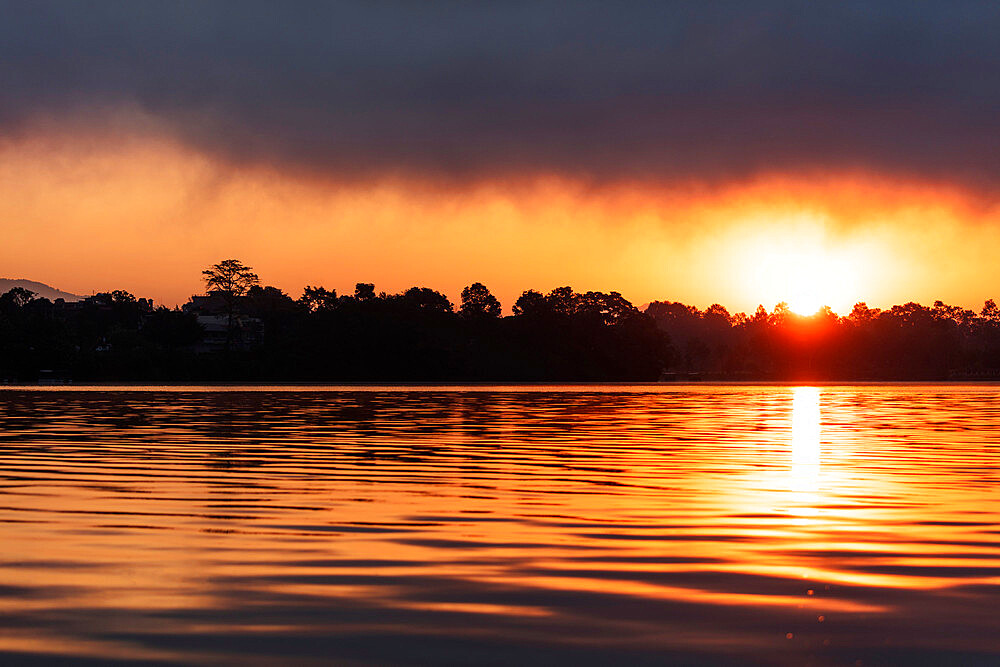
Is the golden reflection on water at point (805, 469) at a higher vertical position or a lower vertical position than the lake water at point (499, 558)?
lower

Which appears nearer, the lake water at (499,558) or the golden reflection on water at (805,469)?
the lake water at (499,558)

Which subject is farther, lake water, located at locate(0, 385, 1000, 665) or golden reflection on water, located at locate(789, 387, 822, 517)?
golden reflection on water, located at locate(789, 387, 822, 517)

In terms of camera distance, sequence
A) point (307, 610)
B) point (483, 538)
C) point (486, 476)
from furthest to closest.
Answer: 1. point (486, 476)
2. point (483, 538)
3. point (307, 610)

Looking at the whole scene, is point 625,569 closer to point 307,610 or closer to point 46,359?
point 307,610

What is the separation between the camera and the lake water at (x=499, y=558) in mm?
10406

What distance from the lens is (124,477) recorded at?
85.7 ft

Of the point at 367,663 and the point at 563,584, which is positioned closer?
the point at 367,663

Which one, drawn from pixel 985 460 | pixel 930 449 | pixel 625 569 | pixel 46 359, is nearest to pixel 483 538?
pixel 625 569

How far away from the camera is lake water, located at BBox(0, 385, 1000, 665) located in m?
10.4

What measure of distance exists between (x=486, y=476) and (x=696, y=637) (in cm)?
1662

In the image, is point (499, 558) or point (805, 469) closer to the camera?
point (499, 558)

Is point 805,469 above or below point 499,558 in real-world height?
below

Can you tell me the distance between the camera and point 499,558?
1511cm

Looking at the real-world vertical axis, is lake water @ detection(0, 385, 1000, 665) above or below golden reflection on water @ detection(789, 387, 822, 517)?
above
